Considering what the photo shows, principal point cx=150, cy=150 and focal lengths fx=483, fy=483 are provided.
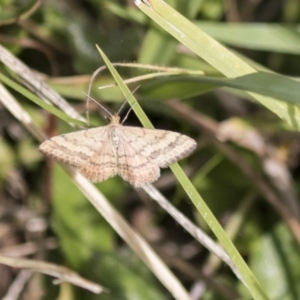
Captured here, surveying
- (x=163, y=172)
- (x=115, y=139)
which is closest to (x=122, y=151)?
(x=115, y=139)

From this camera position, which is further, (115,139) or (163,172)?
(163,172)

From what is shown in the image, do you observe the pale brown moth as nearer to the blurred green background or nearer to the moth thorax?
the moth thorax

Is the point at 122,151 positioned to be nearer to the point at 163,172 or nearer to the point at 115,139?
the point at 115,139

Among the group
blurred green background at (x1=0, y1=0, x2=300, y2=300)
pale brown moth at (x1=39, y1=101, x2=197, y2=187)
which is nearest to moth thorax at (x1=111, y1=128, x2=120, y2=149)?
pale brown moth at (x1=39, y1=101, x2=197, y2=187)

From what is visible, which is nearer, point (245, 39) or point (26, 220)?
point (245, 39)

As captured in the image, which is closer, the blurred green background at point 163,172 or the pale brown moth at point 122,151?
the pale brown moth at point 122,151

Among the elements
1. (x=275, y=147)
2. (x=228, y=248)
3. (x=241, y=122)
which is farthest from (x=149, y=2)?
(x=275, y=147)

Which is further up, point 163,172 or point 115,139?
point 115,139

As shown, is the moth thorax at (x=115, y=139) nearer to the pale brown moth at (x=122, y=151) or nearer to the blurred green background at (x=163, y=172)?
the pale brown moth at (x=122, y=151)

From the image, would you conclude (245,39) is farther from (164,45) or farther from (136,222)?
(136,222)

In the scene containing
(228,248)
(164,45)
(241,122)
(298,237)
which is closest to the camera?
(228,248)

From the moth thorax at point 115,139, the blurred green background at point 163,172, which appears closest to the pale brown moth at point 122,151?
the moth thorax at point 115,139
